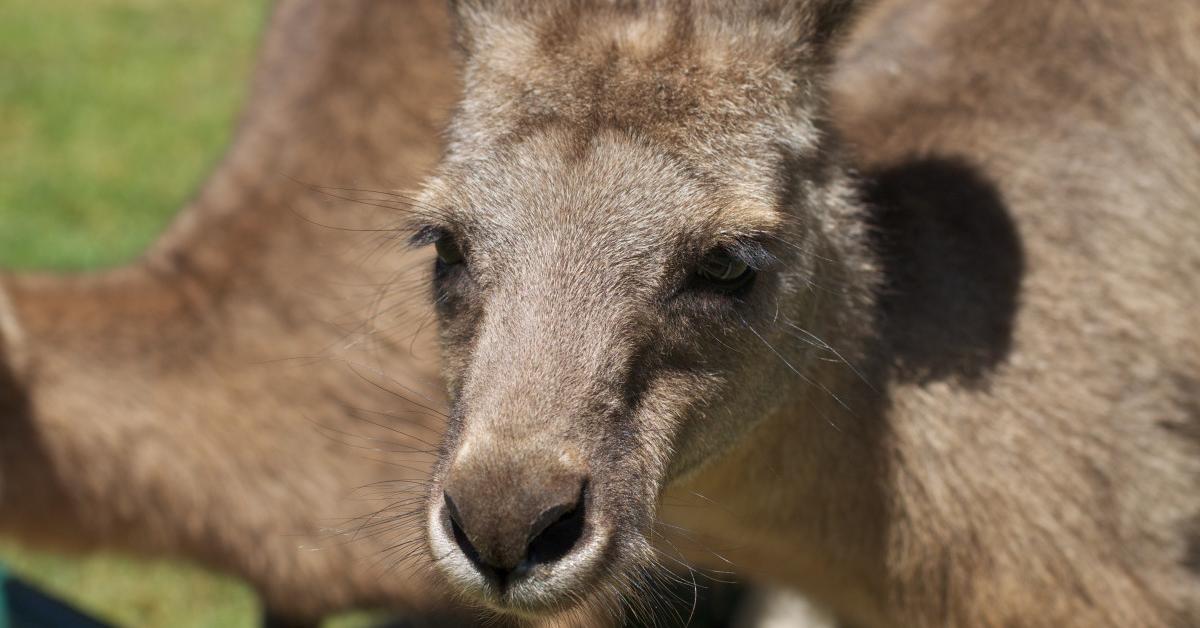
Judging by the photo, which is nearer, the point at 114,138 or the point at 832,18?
the point at 832,18

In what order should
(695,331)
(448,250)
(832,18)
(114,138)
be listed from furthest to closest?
(114,138)
(832,18)
(448,250)
(695,331)

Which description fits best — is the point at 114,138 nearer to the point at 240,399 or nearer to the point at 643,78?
the point at 240,399

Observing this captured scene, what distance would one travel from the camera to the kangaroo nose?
9.36ft

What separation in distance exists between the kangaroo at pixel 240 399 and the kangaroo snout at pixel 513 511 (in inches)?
84.3

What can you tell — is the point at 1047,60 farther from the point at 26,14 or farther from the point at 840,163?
the point at 26,14

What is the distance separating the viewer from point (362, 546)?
5.39 meters

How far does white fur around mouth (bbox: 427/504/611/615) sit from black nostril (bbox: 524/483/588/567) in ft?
0.05

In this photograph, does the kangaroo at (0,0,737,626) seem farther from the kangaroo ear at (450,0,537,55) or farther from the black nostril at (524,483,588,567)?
the black nostril at (524,483,588,567)

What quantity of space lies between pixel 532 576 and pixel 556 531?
0.10 metres

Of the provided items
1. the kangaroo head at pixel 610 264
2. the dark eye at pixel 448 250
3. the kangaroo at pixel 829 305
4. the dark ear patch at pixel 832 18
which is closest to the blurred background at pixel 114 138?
the kangaroo at pixel 829 305

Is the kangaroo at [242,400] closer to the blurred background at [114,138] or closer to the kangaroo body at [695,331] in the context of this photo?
the kangaroo body at [695,331]

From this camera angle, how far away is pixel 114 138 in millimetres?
10789

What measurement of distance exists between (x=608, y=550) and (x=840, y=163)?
1.33m

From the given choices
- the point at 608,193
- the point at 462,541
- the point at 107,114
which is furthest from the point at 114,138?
the point at 462,541
